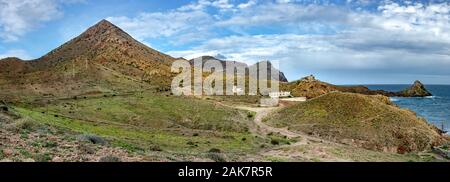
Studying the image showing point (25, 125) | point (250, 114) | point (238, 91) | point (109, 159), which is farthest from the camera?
point (238, 91)

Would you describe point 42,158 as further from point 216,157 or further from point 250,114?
point 250,114

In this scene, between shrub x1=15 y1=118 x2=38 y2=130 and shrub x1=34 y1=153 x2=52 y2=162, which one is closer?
shrub x1=34 y1=153 x2=52 y2=162

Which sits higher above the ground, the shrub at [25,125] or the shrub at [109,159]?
the shrub at [25,125]

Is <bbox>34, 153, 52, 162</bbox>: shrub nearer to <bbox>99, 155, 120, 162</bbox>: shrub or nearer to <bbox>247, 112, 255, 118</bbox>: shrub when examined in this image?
<bbox>99, 155, 120, 162</bbox>: shrub

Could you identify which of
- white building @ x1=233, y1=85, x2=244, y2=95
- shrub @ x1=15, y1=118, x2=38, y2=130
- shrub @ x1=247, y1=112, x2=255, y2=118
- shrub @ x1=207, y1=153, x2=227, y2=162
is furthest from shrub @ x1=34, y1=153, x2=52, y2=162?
white building @ x1=233, y1=85, x2=244, y2=95

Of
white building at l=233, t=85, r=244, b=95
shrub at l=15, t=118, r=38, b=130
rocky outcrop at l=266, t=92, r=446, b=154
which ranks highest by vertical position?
white building at l=233, t=85, r=244, b=95

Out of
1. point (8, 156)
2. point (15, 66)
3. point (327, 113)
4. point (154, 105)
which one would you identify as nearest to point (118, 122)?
point (154, 105)

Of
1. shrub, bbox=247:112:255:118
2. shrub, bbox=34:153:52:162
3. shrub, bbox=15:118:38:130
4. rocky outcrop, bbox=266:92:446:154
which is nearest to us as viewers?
shrub, bbox=34:153:52:162

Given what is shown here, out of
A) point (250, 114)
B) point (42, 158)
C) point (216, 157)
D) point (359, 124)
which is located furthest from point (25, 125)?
point (250, 114)

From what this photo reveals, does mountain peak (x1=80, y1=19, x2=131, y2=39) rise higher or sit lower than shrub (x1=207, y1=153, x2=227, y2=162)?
higher

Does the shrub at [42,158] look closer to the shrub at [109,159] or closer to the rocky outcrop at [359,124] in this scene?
the shrub at [109,159]

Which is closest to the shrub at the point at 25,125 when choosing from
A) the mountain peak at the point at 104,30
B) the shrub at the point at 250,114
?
the shrub at the point at 250,114
